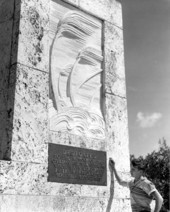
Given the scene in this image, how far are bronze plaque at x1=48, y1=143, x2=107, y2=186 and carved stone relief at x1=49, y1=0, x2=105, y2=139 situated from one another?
38cm

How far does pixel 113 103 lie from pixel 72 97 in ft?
3.73

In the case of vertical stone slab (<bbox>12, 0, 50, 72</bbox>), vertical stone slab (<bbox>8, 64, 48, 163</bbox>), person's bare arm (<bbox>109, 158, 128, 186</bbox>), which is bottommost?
person's bare arm (<bbox>109, 158, 128, 186</bbox>)

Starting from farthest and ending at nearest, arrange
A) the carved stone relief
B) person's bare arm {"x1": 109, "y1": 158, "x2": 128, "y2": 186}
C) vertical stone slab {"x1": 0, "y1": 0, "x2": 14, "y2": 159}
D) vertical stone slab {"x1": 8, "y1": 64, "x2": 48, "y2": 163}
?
person's bare arm {"x1": 109, "y1": 158, "x2": 128, "y2": 186}, the carved stone relief, vertical stone slab {"x1": 0, "y1": 0, "x2": 14, "y2": 159}, vertical stone slab {"x1": 8, "y1": 64, "x2": 48, "y2": 163}

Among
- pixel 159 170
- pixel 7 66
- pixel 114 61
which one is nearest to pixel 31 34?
pixel 7 66

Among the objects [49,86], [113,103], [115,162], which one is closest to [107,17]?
[113,103]

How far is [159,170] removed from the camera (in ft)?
123

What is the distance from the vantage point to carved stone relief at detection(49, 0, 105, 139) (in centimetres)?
638

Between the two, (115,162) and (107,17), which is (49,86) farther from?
(107,17)

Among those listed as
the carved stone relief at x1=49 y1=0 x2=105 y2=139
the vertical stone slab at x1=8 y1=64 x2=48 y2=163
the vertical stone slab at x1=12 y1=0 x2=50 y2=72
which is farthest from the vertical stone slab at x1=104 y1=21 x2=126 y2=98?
the vertical stone slab at x1=8 y1=64 x2=48 y2=163

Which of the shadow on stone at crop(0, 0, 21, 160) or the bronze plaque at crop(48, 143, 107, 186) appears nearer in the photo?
the shadow on stone at crop(0, 0, 21, 160)

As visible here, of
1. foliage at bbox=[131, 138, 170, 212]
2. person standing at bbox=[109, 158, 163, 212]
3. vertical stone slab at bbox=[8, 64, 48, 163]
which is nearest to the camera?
vertical stone slab at bbox=[8, 64, 48, 163]

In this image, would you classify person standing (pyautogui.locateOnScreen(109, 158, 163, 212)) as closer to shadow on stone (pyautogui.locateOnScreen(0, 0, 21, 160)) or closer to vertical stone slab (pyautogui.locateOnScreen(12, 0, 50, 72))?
shadow on stone (pyautogui.locateOnScreen(0, 0, 21, 160))

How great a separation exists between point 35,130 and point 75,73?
171 cm

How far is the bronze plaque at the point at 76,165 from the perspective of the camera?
5.88m
